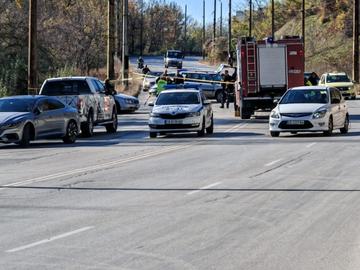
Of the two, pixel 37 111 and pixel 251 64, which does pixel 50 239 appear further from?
pixel 251 64

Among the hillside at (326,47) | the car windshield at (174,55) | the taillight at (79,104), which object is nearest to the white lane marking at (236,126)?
the taillight at (79,104)

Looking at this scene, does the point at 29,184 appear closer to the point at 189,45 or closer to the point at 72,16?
the point at 72,16

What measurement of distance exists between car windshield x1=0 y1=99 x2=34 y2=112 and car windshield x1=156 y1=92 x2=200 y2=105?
490cm

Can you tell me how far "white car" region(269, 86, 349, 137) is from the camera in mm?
24606

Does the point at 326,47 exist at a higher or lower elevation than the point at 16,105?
higher

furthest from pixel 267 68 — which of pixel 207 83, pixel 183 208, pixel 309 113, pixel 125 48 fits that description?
pixel 183 208

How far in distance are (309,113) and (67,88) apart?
819cm

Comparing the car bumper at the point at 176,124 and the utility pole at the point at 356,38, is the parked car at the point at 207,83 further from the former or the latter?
the car bumper at the point at 176,124

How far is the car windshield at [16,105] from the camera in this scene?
23328mm

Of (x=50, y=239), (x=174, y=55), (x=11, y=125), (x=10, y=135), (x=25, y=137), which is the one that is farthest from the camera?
(x=174, y=55)

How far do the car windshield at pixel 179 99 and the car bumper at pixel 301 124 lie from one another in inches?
127

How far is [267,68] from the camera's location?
110 feet

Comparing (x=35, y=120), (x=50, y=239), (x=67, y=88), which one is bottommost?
(x=50, y=239)

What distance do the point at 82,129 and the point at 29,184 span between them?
12.7 m
